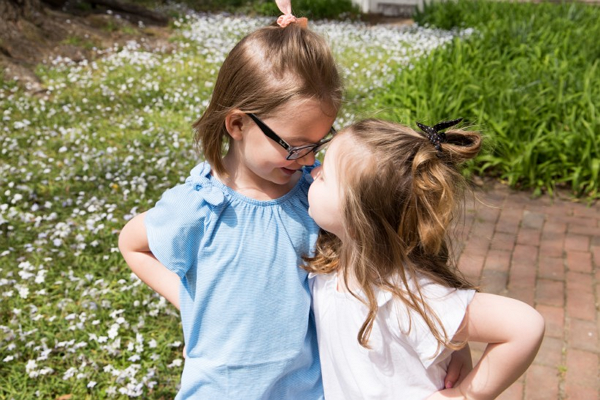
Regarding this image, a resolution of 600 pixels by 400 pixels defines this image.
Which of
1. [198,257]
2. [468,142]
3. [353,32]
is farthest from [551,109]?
[353,32]

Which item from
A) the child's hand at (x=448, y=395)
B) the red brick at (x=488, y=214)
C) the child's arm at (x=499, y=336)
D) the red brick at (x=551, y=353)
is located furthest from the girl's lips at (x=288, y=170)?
the red brick at (x=488, y=214)

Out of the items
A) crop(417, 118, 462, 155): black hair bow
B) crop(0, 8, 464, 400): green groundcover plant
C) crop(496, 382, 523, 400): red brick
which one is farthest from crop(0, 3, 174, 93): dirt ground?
crop(417, 118, 462, 155): black hair bow

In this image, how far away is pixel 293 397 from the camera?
171 cm

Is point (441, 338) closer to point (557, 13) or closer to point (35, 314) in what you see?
point (35, 314)

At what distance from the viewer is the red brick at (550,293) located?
327 cm

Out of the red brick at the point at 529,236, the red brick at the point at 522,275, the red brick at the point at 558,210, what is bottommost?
the red brick at the point at 558,210

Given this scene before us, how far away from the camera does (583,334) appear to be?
3.03 m

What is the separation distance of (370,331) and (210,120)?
70 cm

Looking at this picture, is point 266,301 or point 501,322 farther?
point 266,301

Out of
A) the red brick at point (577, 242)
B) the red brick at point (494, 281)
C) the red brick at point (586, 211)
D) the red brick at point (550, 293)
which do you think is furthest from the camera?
the red brick at point (586, 211)

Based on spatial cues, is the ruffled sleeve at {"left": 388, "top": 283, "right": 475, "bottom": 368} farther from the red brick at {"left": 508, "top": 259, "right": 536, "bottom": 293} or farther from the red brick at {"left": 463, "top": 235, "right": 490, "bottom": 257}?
the red brick at {"left": 463, "top": 235, "right": 490, "bottom": 257}

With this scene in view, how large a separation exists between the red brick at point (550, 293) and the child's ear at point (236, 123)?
236cm

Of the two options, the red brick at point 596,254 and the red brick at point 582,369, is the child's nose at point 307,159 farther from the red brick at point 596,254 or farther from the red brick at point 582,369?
the red brick at point 596,254

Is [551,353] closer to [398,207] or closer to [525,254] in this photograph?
[525,254]
